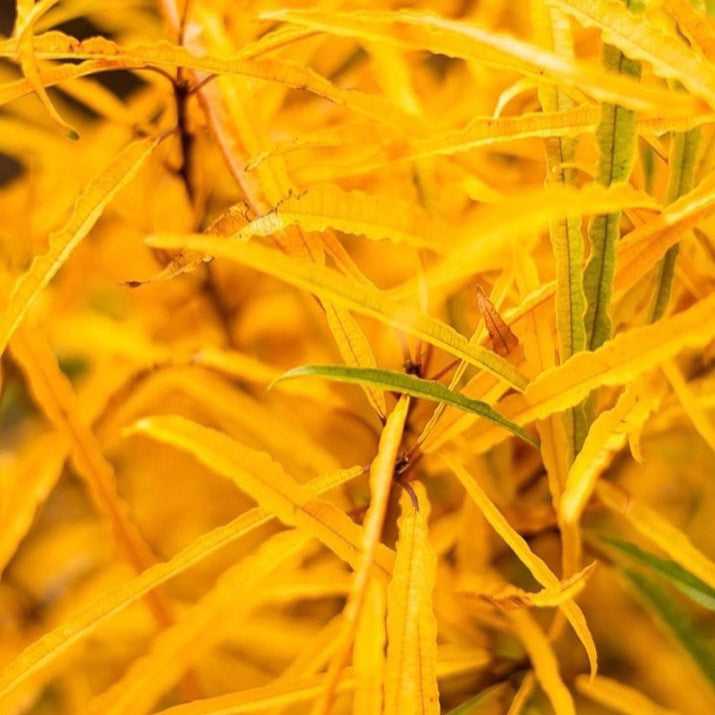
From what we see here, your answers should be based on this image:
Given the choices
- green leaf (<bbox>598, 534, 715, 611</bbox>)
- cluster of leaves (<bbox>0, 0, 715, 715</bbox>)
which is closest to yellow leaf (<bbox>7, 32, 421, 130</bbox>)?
cluster of leaves (<bbox>0, 0, 715, 715</bbox>)

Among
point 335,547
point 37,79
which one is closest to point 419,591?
point 335,547

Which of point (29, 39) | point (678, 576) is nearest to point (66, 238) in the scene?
point (29, 39)

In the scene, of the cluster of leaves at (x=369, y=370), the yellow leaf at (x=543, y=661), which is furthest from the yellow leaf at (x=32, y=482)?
the yellow leaf at (x=543, y=661)

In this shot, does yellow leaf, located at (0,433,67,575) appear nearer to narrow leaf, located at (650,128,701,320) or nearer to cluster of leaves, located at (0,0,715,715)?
cluster of leaves, located at (0,0,715,715)

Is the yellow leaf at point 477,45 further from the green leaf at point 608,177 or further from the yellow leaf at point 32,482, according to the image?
the yellow leaf at point 32,482

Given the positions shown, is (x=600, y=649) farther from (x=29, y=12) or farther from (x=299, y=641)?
(x=29, y=12)

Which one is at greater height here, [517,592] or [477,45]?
[477,45]

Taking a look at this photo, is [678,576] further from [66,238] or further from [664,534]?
[66,238]
